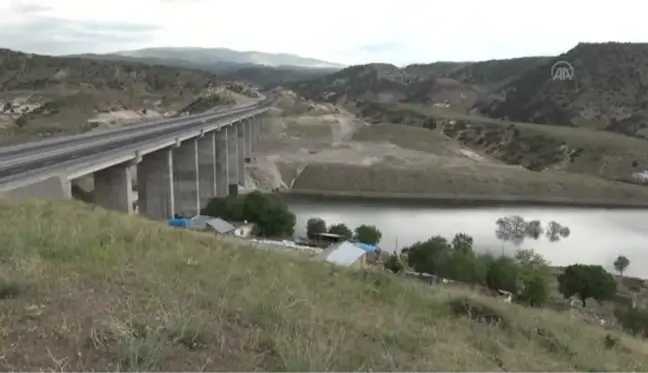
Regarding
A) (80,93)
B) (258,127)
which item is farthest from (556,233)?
(80,93)

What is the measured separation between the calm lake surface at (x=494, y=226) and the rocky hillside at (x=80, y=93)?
91.9 ft

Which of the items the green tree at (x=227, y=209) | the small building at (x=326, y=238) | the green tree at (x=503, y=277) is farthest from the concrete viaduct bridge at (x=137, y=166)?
the green tree at (x=503, y=277)

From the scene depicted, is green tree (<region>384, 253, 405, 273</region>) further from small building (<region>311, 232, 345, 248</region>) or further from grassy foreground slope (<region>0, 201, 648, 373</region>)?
small building (<region>311, 232, 345, 248</region>)

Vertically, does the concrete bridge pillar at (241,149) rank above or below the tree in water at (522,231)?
above

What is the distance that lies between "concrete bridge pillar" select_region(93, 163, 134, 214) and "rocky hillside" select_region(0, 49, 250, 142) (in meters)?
31.4

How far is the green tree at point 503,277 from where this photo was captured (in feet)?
92.8

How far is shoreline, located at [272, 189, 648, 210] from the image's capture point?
219 feet

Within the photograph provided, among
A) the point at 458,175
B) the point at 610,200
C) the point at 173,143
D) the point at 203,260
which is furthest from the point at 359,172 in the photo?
the point at 203,260

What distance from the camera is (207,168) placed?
177 feet

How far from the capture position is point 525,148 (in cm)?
9175

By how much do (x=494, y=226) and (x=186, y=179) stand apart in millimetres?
25520

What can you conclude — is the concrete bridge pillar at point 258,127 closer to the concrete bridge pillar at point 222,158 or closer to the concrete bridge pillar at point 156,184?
the concrete bridge pillar at point 222,158

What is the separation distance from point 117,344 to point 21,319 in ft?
3.08

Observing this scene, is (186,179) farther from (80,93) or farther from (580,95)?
(580,95)
